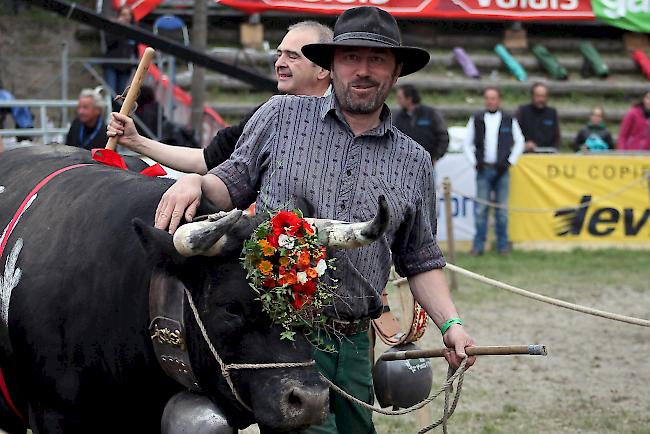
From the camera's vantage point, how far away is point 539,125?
50.4 ft

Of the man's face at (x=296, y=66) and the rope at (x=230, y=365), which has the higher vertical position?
the man's face at (x=296, y=66)

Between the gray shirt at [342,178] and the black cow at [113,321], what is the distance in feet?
1.02

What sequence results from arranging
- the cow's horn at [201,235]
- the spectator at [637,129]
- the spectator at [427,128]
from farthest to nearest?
the spectator at [637,129] → the spectator at [427,128] → the cow's horn at [201,235]

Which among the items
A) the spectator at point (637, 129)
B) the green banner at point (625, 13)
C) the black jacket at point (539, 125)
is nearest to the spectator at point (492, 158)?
the black jacket at point (539, 125)

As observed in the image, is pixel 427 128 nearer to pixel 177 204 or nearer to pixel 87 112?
pixel 87 112

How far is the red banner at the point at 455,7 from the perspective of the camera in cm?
1722

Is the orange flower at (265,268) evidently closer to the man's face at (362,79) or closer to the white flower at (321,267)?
the white flower at (321,267)

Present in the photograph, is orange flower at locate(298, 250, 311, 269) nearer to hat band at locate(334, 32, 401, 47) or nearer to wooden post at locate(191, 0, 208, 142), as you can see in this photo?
hat band at locate(334, 32, 401, 47)

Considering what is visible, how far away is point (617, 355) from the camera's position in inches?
344

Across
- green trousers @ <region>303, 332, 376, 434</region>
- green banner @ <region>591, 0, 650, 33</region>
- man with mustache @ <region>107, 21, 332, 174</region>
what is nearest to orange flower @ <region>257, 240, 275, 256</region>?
green trousers @ <region>303, 332, 376, 434</region>

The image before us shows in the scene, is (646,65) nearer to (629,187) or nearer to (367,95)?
(629,187)

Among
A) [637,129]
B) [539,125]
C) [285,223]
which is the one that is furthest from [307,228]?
[637,129]

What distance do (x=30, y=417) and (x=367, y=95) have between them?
169 centimetres

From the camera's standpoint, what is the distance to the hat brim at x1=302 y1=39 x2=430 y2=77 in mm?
4102
